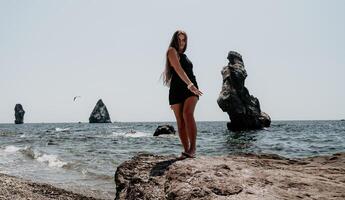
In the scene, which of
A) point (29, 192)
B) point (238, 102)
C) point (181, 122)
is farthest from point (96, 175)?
point (238, 102)

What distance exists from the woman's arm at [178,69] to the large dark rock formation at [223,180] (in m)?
1.09

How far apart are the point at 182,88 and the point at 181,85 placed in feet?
0.18

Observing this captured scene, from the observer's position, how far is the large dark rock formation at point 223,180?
4.29 metres

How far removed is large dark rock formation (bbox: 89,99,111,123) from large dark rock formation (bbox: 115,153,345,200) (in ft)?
526

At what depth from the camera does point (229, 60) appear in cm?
6525

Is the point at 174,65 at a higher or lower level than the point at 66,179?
higher

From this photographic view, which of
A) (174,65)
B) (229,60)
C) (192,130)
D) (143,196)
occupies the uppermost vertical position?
(229,60)

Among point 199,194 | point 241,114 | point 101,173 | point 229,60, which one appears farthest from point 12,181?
point 229,60

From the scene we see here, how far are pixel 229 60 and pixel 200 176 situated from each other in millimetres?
61625

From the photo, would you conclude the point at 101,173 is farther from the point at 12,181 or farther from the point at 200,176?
the point at 200,176

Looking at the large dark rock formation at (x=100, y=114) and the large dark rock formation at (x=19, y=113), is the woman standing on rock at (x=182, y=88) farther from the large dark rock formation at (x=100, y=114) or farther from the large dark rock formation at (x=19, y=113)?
the large dark rock formation at (x=19, y=113)

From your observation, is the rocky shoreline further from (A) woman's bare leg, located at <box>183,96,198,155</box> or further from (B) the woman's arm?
(B) the woman's arm

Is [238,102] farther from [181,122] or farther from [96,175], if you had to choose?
[181,122]

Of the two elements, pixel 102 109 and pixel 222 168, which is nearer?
pixel 222 168
